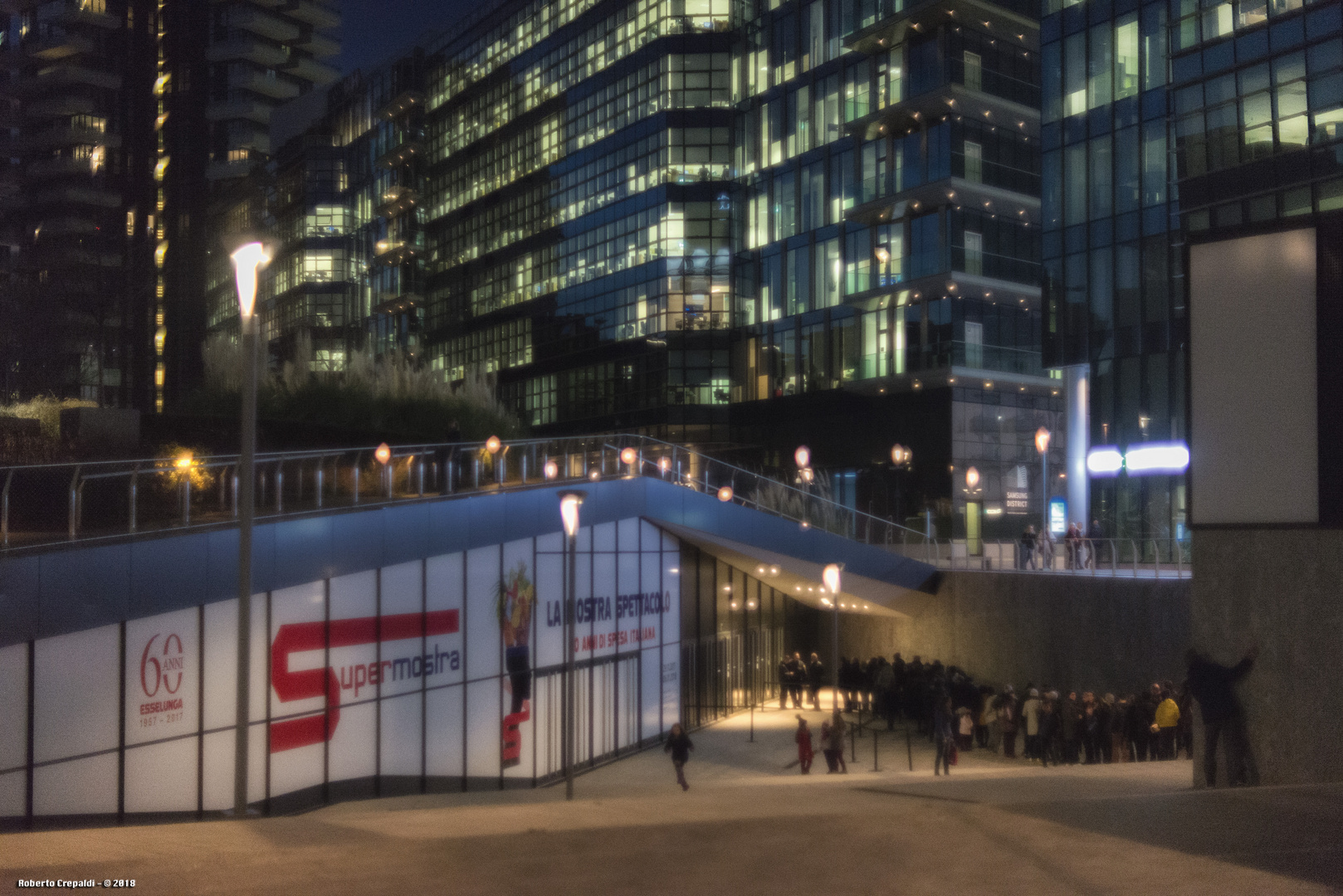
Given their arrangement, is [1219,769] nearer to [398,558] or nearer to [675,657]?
[398,558]

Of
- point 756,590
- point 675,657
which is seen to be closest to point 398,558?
point 675,657

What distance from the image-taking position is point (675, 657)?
3167cm

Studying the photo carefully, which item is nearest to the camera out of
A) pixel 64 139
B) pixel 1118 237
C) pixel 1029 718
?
pixel 1029 718

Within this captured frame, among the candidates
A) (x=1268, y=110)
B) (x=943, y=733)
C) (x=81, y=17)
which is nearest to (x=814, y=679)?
(x=943, y=733)

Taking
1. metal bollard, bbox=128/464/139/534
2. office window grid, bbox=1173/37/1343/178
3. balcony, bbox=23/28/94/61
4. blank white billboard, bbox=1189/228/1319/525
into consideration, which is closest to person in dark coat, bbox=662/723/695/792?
metal bollard, bbox=128/464/139/534

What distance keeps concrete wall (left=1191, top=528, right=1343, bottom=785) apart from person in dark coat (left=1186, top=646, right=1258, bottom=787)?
115 mm

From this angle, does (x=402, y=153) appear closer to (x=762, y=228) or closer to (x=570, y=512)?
(x=762, y=228)

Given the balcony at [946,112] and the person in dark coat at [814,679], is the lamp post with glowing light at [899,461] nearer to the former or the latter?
the person in dark coat at [814,679]

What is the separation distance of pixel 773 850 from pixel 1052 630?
71.6 ft

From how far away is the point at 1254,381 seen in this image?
12664mm

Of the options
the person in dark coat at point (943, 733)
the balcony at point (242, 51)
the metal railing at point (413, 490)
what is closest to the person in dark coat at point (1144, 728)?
the person in dark coat at point (943, 733)

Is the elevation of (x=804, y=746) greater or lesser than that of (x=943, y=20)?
lesser

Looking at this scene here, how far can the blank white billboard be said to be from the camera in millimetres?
12242

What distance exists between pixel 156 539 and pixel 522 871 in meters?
10.1
